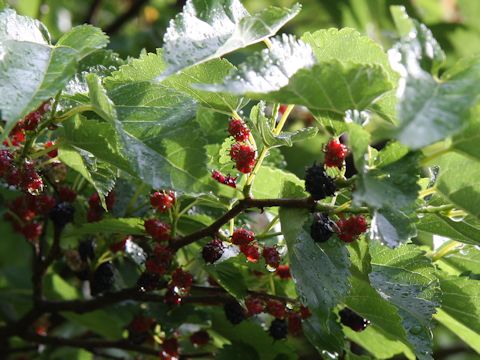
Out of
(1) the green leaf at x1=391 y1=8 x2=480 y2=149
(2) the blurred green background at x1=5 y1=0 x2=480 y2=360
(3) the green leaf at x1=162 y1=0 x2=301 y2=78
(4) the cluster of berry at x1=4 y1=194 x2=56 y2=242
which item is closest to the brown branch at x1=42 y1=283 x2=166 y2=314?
(4) the cluster of berry at x1=4 y1=194 x2=56 y2=242

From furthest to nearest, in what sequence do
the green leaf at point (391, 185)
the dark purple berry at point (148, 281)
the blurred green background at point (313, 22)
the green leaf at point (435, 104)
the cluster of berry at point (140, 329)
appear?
the blurred green background at point (313, 22), the cluster of berry at point (140, 329), the dark purple berry at point (148, 281), the green leaf at point (391, 185), the green leaf at point (435, 104)

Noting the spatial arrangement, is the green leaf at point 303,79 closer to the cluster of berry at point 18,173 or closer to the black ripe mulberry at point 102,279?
the cluster of berry at point 18,173

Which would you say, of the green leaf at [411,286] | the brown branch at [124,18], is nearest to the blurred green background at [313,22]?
the brown branch at [124,18]

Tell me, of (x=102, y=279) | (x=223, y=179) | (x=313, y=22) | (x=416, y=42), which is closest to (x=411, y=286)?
(x=223, y=179)

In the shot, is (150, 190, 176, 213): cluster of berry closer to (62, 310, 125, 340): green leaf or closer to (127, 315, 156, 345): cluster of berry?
(127, 315, 156, 345): cluster of berry

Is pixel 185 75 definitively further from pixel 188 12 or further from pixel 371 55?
pixel 371 55

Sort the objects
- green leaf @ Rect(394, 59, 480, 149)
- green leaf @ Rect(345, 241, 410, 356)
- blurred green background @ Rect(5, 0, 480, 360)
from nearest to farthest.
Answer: green leaf @ Rect(394, 59, 480, 149), green leaf @ Rect(345, 241, 410, 356), blurred green background @ Rect(5, 0, 480, 360)

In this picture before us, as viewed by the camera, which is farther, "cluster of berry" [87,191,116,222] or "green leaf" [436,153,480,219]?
"cluster of berry" [87,191,116,222]

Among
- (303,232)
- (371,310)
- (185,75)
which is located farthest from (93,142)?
(371,310)
